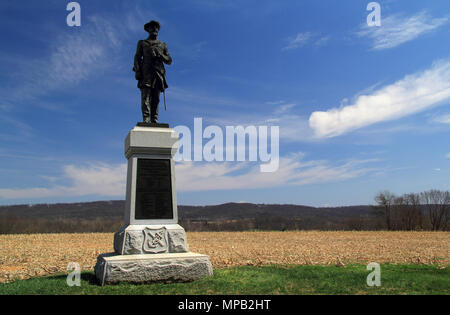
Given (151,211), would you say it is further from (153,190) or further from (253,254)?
(253,254)

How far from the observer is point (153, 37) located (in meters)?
10.3

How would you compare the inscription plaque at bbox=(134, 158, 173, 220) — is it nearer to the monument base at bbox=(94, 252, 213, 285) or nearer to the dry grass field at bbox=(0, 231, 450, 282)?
the monument base at bbox=(94, 252, 213, 285)

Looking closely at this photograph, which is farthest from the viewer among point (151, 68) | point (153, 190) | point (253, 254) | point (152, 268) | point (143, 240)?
point (253, 254)

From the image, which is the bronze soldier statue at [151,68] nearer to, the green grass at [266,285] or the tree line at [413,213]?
the green grass at [266,285]

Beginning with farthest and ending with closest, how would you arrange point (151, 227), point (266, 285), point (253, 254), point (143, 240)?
point (253, 254) → point (151, 227) → point (143, 240) → point (266, 285)

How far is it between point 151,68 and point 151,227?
15.8 ft

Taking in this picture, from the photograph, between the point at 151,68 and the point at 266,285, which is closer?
the point at 266,285

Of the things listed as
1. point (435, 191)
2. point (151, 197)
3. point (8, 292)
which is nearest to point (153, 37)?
point (151, 197)

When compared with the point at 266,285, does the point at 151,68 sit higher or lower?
higher

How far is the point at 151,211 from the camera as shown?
9.11 meters

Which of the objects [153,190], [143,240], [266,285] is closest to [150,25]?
[153,190]

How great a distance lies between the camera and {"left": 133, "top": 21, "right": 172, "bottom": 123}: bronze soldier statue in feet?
33.4

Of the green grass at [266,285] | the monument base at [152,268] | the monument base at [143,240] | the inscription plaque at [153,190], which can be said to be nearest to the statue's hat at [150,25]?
the inscription plaque at [153,190]
